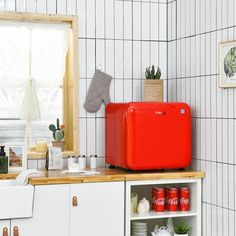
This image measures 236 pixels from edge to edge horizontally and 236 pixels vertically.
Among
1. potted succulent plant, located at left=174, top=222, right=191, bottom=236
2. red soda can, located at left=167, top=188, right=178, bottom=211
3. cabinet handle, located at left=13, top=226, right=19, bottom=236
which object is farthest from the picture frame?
potted succulent plant, located at left=174, top=222, right=191, bottom=236

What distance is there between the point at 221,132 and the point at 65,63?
4.30 ft

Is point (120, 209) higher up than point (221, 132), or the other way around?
point (221, 132)

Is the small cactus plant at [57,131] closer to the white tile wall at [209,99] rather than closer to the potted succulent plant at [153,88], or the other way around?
the potted succulent plant at [153,88]

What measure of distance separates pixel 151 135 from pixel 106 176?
1.39ft

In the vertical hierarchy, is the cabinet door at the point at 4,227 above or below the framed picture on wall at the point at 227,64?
below

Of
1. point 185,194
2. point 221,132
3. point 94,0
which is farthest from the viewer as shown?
point 94,0

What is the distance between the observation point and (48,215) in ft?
11.6

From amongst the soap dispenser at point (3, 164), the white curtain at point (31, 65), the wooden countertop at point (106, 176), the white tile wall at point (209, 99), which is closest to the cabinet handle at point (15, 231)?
the wooden countertop at point (106, 176)

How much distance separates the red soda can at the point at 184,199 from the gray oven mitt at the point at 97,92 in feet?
2.88

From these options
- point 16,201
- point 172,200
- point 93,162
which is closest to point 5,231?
point 16,201

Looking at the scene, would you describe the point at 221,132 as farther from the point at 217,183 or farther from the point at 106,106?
the point at 106,106

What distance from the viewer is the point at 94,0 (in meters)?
4.23

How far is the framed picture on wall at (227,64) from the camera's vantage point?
354 centimetres

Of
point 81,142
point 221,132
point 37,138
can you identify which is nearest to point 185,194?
point 221,132
